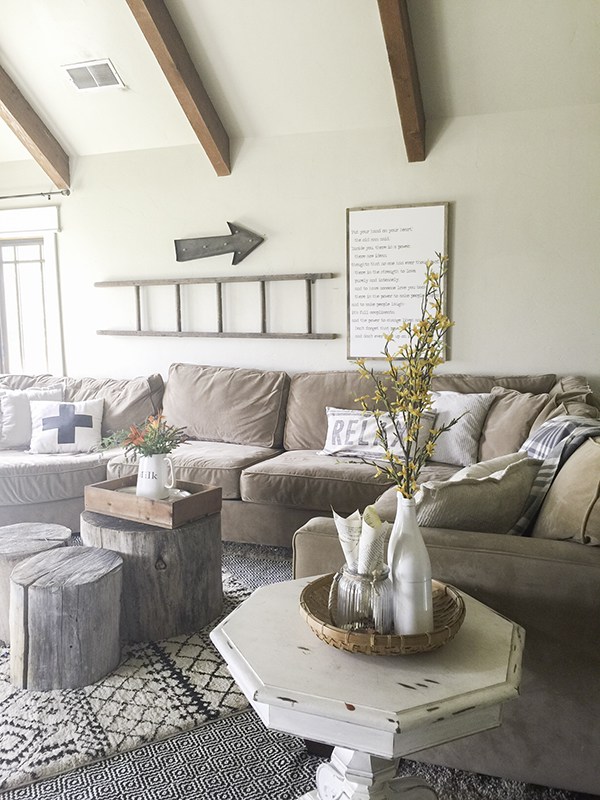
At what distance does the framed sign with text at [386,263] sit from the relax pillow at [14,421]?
1.91m

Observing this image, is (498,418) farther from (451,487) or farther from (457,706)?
(457,706)

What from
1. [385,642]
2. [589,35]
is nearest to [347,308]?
[589,35]

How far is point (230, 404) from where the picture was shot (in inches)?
153

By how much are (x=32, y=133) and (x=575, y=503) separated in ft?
13.1

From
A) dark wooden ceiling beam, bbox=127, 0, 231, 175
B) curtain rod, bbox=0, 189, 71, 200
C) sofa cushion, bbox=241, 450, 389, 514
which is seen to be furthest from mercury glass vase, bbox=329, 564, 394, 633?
curtain rod, bbox=0, 189, 71, 200

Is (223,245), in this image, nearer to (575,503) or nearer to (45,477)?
(45,477)

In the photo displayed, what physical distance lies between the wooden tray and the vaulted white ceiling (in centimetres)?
230

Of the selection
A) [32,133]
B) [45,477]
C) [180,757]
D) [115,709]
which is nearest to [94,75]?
[32,133]

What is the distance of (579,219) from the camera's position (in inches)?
135

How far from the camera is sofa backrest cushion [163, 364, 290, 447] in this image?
12.5 ft

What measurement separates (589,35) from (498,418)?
5.88ft

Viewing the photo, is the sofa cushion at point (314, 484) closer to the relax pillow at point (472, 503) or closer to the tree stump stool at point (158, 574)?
the tree stump stool at point (158, 574)

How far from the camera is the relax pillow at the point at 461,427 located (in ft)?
10.6

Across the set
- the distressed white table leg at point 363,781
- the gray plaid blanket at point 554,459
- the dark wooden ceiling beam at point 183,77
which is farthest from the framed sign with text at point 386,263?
the distressed white table leg at point 363,781
